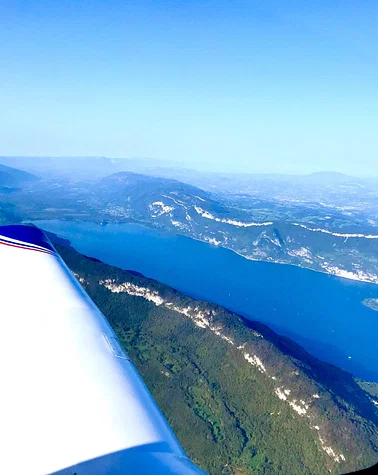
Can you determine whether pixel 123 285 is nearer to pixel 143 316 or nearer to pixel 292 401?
pixel 143 316

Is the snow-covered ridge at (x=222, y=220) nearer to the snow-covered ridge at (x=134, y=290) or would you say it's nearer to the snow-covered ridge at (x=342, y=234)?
the snow-covered ridge at (x=342, y=234)

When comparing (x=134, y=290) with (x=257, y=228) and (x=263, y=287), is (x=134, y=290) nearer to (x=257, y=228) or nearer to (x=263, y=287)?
(x=263, y=287)

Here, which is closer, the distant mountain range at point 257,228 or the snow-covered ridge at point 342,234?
the distant mountain range at point 257,228

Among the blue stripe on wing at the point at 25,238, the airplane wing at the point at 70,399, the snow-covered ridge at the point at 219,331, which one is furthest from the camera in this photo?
the snow-covered ridge at the point at 219,331

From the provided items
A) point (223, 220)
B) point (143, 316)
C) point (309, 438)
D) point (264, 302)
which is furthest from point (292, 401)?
point (223, 220)

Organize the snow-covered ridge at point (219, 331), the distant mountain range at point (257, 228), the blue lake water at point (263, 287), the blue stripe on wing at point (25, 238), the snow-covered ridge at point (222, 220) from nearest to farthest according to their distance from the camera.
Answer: the blue stripe on wing at point (25, 238)
the snow-covered ridge at point (219, 331)
the blue lake water at point (263, 287)
the distant mountain range at point (257, 228)
the snow-covered ridge at point (222, 220)

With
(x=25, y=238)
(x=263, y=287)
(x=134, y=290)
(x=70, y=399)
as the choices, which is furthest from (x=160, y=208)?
(x=70, y=399)

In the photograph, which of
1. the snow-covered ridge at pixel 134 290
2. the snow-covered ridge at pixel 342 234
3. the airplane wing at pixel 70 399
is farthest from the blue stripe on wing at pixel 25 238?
the snow-covered ridge at pixel 342 234

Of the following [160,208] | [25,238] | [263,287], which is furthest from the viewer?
[160,208]
